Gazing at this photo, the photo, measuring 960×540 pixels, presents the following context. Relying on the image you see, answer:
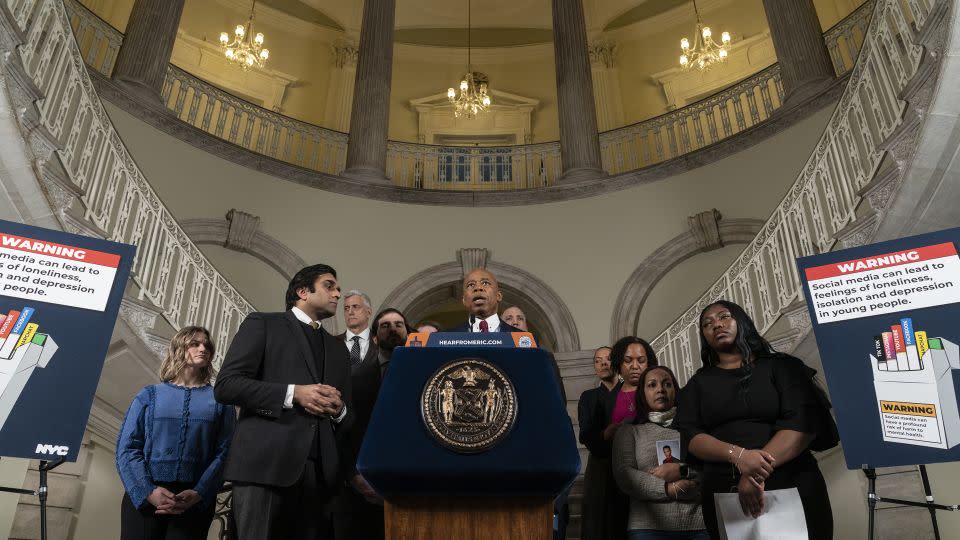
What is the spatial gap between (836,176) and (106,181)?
655 cm

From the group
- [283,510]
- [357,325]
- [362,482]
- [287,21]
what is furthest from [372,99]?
[283,510]

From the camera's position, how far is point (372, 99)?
11750mm

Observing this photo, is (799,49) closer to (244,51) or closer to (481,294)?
(244,51)

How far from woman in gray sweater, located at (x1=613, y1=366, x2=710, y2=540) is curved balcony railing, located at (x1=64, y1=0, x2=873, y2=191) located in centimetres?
790

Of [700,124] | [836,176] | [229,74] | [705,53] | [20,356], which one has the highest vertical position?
[229,74]

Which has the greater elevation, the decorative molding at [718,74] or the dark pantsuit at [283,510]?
the decorative molding at [718,74]

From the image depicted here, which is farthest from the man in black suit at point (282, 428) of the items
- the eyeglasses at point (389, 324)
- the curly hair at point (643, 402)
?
the curly hair at point (643, 402)

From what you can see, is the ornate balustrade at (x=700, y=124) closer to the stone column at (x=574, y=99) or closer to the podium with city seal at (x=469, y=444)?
the stone column at (x=574, y=99)

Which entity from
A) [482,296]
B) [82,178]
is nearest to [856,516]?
[482,296]

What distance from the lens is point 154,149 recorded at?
9.91 metres

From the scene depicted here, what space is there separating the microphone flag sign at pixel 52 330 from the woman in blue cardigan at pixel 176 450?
33cm

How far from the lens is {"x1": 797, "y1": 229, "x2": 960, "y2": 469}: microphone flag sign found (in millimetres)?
2932

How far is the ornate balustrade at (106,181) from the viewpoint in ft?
17.7

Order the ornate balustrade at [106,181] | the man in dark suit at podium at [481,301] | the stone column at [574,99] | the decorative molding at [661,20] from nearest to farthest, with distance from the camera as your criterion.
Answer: the man in dark suit at podium at [481,301]
the ornate balustrade at [106,181]
the stone column at [574,99]
the decorative molding at [661,20]
